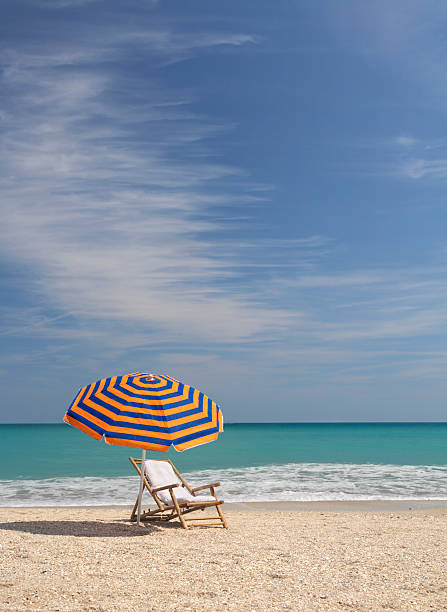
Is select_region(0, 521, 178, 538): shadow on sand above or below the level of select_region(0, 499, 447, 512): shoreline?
above

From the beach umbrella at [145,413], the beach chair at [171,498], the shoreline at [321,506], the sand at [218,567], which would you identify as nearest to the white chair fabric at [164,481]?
the beach chair at [171,498]

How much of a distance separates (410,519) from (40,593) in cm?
677

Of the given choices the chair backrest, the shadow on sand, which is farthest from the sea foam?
the chair backrest

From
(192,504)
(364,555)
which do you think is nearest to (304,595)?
(364,555)

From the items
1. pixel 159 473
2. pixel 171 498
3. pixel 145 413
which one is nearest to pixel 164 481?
pixel 159 473

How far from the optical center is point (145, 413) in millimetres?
6477

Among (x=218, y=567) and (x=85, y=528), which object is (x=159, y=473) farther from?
(x=218, y=567)

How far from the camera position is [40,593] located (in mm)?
4047

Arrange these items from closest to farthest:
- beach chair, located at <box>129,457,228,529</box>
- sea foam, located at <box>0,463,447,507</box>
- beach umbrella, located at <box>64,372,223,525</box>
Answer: beach umbrella, located at <box>64,372,223,525</box>, beach chair, located at <box>129,457,228,529</box>, sea foam, located at <box>0,463,447,507</box>

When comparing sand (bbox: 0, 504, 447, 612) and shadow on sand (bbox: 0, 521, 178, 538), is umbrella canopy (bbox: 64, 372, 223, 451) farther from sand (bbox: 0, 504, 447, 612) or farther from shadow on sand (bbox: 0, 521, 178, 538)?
shadow on sand (bbox: 0, 521, 178, 538)

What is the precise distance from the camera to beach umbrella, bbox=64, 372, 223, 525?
625 centimetres

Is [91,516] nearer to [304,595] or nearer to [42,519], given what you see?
[42,519]

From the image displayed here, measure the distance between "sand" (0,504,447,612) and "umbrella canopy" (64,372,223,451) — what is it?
114 centimetres

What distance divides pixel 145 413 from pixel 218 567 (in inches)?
81.4
